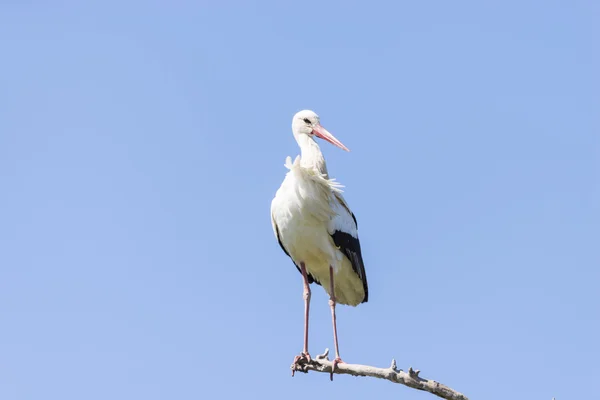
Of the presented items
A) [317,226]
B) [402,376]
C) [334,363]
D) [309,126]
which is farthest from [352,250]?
[402,376]

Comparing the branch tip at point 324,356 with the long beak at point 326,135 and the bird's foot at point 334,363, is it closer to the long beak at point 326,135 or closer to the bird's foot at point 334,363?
the bird's foot at point 334,363

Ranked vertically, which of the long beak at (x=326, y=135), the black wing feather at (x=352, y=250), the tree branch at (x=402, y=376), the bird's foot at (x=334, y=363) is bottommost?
the tree branch at (x=402, y=376)

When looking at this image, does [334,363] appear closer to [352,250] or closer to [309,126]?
[352,250]

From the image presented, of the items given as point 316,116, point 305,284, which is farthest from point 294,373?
point 316,116

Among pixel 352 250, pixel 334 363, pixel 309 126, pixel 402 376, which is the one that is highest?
pixel 309 126

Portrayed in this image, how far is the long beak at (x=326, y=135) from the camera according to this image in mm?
12634

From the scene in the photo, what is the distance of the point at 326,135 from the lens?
12.7 meters

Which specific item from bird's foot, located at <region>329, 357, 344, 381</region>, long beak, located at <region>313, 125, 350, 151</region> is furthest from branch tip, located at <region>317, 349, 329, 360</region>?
long beak, located at <region>313, 125, 350, 151</region>

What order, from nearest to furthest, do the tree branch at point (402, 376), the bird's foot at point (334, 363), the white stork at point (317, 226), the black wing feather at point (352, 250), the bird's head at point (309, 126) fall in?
the tree branch at point (402, 376) < the bird's foot at point (334, 363) < the white stork at point (317, 226) < the black wing feather at point (352, 250) < the bird's head at point (309, 126)

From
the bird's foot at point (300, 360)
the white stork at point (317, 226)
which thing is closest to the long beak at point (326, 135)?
the white stork at point (317, 226)

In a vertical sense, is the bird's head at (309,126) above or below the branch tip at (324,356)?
above

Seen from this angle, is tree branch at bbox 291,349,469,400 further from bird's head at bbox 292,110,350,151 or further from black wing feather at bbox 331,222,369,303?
bird's head at bbox 292,110,350,151

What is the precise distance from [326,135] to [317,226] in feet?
4.35

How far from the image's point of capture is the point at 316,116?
12.9 metres
